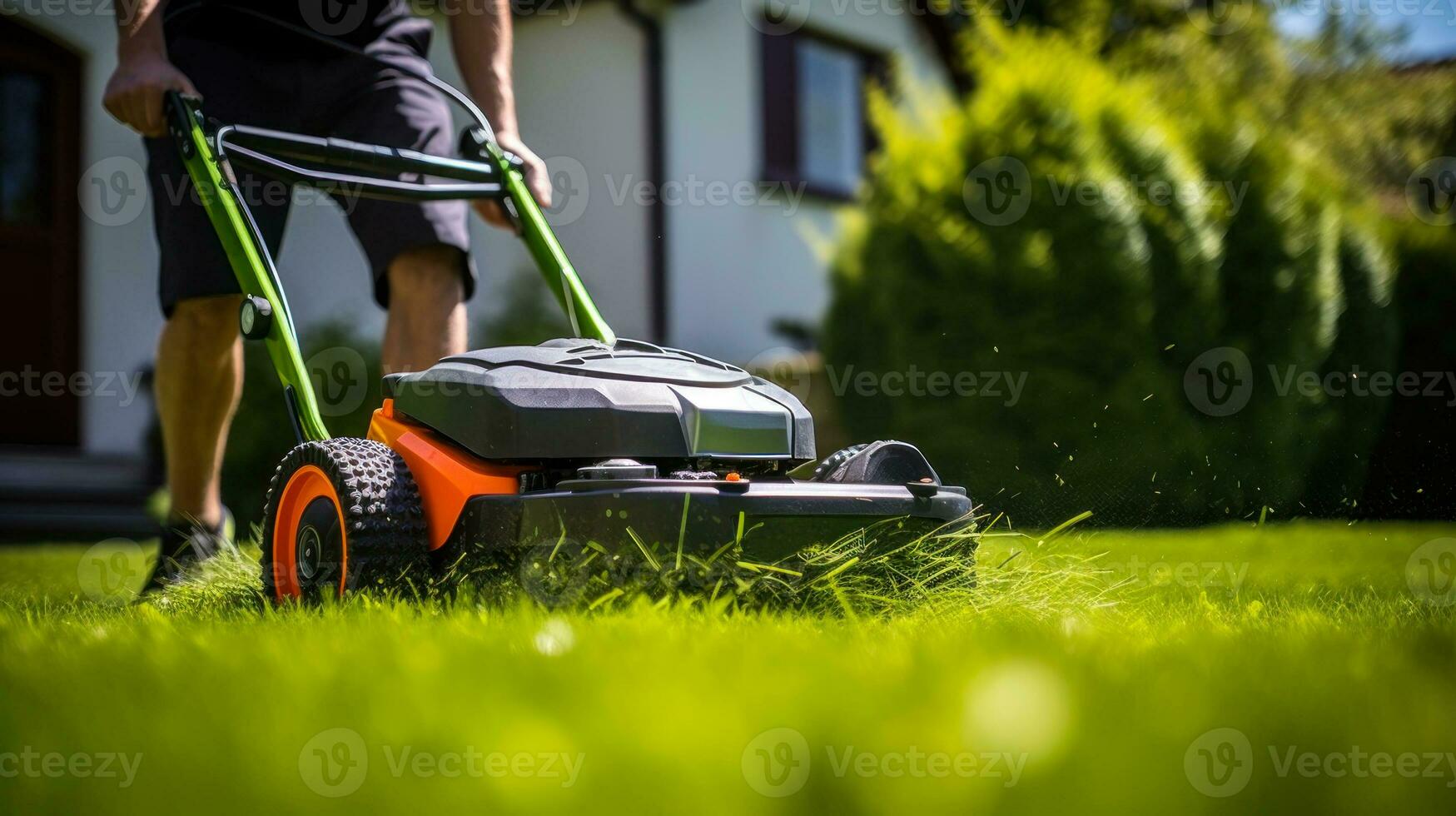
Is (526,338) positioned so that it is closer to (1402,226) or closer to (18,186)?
(18,186)

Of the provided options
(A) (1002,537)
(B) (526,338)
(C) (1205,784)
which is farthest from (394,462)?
(B) (526,338)

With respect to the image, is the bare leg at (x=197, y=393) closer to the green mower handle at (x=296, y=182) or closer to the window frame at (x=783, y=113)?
the green mower handle at (x=296, y=182)

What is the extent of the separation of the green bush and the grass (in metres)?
3.60

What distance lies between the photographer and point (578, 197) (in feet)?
28.2

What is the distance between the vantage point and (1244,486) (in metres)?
2.55

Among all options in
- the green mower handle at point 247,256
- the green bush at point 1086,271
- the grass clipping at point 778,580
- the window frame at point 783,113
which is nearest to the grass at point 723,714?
the grass clipping at point 778,580

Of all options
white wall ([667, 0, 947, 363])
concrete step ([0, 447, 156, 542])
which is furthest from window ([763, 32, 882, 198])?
concrete step ([0, 447, 156, 542])

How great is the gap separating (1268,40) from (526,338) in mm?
9585

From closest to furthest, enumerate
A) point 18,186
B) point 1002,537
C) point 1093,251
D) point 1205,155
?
1. point 1002,537
2. point 1093,251
3. point 1205,155
4. point 18,186

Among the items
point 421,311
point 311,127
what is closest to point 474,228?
point 311,127

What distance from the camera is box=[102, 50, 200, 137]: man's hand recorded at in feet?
9.02

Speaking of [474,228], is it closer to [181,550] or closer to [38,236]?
[38,236]

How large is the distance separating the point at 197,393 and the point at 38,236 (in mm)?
4660

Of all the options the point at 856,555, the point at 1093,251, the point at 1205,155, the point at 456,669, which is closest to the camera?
the point at 456,669
